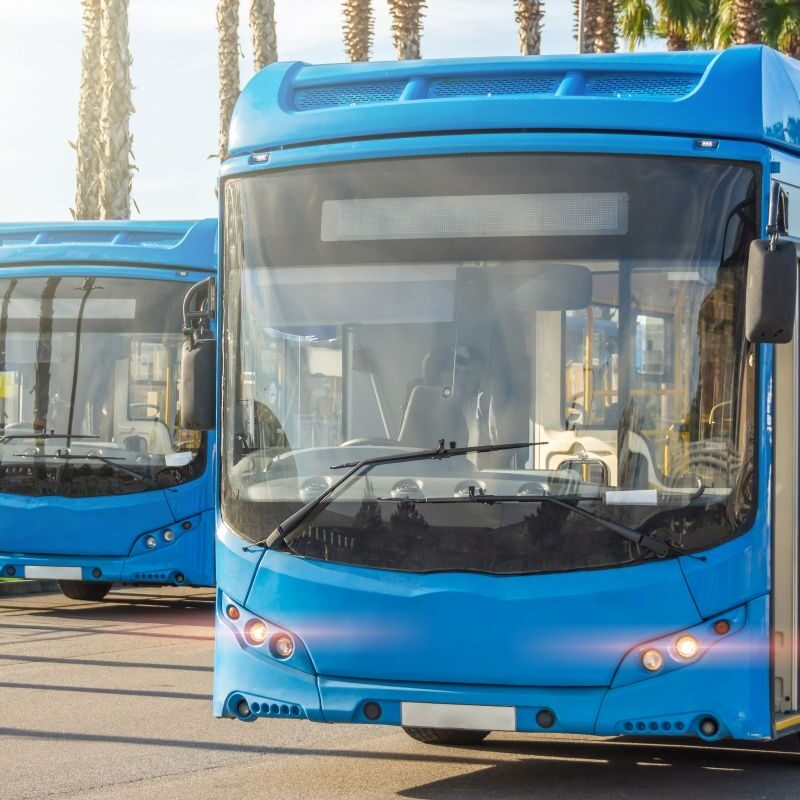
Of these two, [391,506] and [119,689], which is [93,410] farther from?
[391,506]

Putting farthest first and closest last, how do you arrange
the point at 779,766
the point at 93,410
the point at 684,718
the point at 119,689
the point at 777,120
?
the point at 93,410 → the point at 119,689 → the point at 779,766 → the point at 777,120 → the point at 684,718

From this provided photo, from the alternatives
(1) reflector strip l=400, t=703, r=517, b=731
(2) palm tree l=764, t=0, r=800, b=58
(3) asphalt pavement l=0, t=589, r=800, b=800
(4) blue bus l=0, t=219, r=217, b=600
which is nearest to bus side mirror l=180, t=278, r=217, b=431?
(3) asphalt pavement l=0, t=589, r=800, b=800

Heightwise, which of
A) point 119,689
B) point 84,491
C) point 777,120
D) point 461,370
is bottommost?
point 119,689

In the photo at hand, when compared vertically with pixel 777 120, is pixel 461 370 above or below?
below

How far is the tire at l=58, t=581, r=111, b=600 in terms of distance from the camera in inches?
618

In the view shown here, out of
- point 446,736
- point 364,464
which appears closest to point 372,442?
point 364,464

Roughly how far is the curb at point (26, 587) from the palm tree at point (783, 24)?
18808 millimetres

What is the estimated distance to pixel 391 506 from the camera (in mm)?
7008

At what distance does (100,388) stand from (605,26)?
21762 mm

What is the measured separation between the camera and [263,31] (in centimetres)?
2980

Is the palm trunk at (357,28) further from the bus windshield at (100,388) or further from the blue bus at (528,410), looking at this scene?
the blue bus at (528,410)

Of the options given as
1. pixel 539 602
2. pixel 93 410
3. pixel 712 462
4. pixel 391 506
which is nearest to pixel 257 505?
pixel 391 506

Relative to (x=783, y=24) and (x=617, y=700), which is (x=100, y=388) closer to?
(x=617, y=700)

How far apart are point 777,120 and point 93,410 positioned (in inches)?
324
